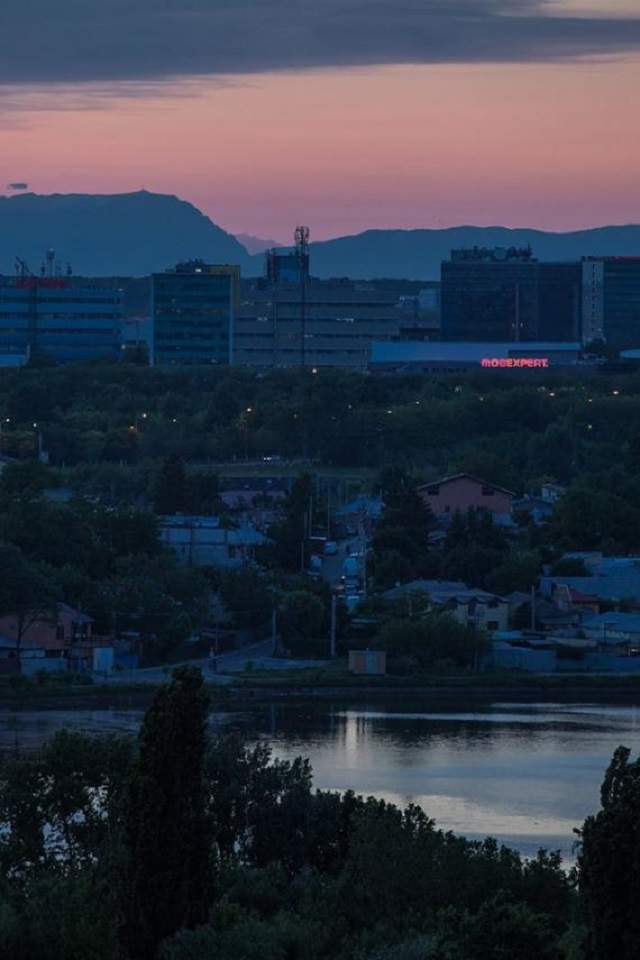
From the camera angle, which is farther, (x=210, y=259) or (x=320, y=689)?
(x=210, y=259)

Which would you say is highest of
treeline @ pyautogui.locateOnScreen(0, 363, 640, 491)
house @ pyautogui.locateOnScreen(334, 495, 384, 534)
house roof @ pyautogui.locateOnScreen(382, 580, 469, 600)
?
treeline @ pyautogui.locateOnScreen(0, 363, 640, 491)

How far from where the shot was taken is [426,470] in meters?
24.5

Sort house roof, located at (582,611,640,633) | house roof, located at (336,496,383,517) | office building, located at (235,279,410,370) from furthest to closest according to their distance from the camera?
office building, located at (235,279,410,370)
house roof, located at (336,496,383,517)
house roof, located at (582,611,640,633)

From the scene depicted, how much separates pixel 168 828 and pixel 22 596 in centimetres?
811

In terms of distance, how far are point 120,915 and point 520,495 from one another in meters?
16.7

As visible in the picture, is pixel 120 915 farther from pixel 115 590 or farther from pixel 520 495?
pixel 520 495

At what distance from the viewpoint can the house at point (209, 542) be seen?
17.2 metres

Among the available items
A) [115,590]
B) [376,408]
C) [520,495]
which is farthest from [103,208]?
[115,590]

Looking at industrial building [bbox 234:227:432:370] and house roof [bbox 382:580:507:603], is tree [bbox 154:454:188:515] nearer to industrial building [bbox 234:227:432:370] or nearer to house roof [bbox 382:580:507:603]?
house roof [bbox 382:580:507:603]

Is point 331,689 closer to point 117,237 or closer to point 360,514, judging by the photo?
point 360,514

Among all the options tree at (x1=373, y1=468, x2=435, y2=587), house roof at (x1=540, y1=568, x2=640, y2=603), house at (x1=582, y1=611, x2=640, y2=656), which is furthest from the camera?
tree at (x1=373, y1=468, x2=435, y2=587)

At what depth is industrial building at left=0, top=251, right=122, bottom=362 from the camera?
39.8 metres

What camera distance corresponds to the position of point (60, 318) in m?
40.1

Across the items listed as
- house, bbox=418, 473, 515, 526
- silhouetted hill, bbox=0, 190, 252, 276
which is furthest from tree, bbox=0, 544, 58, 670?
silhouetted hill, bbox=0, 190, 252, 276
